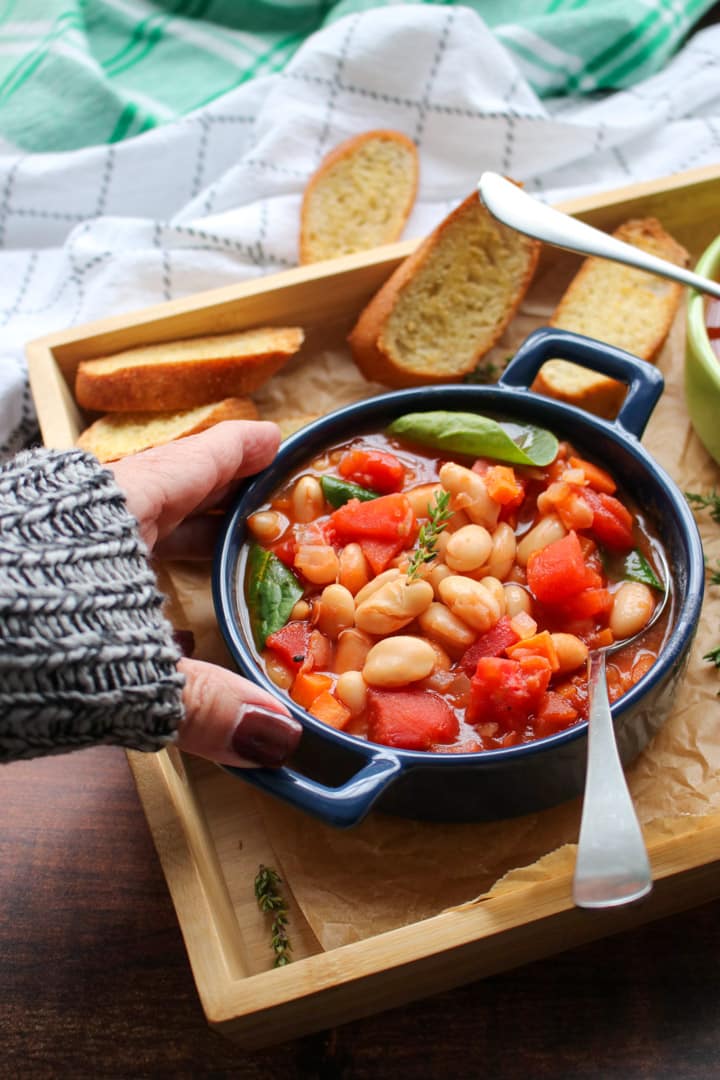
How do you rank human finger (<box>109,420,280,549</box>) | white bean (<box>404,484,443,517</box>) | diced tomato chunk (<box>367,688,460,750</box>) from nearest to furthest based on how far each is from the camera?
diced tomato chunk (<box>367,688,460,750</box>) → human finger (<box>109,420,280,549</box>) → white bean (<box>404,484,443,517</box>)

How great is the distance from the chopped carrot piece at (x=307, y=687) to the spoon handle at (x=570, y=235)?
0.85m

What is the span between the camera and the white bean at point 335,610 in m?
1.51

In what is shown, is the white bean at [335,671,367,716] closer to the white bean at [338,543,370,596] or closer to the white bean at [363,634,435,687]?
the white bean at [363,634,435,687]

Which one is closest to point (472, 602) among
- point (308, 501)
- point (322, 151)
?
point (308, 501)

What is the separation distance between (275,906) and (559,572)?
0.62 metres

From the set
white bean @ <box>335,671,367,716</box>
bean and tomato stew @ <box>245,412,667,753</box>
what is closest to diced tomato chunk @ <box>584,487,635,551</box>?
bean and tomato stew @ <box>245,412,667,753</box>

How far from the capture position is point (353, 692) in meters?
1.44

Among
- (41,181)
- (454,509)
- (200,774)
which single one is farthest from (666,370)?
(41,181)

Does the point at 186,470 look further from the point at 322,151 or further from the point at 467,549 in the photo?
the point at 322,151

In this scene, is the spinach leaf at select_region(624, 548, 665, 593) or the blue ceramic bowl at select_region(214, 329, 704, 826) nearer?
the blue ceramic bowl at select_region(214, 329, 704, 826)

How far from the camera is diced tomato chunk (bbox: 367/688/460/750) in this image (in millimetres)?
1395

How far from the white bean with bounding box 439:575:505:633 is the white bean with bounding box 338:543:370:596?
13 centimetres

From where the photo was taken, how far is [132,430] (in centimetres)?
198

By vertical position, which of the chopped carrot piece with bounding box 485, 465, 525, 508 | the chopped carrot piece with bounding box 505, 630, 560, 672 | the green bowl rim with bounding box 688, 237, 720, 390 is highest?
the green bowl rim with bounding box 688, 237, 720, 390
